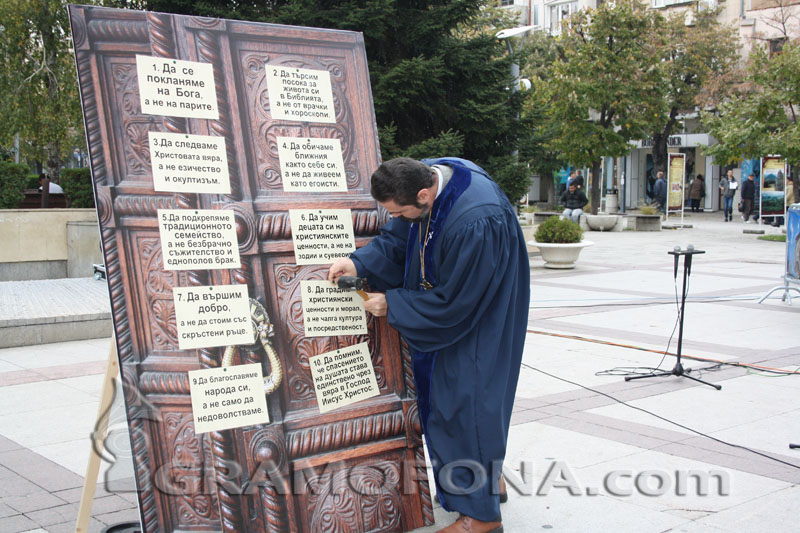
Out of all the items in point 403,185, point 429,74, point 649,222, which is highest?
point 429,74

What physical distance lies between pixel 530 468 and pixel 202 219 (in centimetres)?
233

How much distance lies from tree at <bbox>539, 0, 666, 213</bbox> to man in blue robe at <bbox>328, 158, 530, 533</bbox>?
Result: 21477mm

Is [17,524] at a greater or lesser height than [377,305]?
lesser

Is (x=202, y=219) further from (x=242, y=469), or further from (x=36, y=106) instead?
(x=36, y=106)

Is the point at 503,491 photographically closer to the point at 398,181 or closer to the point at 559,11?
the point at 398,181

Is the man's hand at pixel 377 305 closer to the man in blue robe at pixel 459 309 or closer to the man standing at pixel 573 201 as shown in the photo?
the man in blue robe at pixel 459 309

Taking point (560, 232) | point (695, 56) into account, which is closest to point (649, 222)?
point (560, 232)

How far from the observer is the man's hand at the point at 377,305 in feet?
10.9

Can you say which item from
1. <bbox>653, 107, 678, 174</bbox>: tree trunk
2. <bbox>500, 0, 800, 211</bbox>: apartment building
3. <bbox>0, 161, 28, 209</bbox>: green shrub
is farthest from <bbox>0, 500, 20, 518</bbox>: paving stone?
<bbox>653, 107, 678, 174</bbox>: tree trunk

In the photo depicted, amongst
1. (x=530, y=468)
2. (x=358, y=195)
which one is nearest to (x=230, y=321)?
(x=358, y=195)

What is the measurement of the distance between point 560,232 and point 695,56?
2177 cm

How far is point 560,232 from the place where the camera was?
14367 mm

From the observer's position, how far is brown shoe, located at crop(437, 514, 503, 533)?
3324 millimetres

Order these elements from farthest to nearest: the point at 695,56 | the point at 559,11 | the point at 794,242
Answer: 1. the point at 559,11
2. the point at 695,56
3. the point at 794,242
